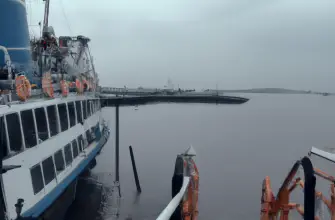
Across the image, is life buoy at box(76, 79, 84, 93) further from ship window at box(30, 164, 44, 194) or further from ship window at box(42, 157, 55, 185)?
ship window at box(30, 164, 44, 194)

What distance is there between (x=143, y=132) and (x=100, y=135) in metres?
29.8

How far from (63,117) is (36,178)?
477 centimetres

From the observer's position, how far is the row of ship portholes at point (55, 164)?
11347 millimetres

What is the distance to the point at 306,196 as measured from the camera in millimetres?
7160

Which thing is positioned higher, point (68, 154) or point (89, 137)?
point (68, 154)

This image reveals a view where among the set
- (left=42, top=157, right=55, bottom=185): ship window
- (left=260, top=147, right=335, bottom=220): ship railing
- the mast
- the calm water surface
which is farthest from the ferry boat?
(left=260, top=147, right=335, bottom=220): ship railing

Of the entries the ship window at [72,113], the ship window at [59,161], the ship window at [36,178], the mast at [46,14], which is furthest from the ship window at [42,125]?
the mast at [46,14]

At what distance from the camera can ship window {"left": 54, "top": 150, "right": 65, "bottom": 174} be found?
13.7 meters

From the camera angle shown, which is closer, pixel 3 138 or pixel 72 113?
pixel 3 138

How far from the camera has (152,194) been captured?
22.2 m

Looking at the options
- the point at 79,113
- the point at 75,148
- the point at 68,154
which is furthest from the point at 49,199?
the point at 79,113

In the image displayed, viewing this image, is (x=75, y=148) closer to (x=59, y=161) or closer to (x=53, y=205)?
(x=59, y=161)

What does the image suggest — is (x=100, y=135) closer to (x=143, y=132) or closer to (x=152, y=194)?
(x=152, y=194)

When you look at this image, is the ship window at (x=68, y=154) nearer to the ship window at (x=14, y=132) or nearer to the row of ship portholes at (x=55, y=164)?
the row of ship portholes at (x=55, y=164)
